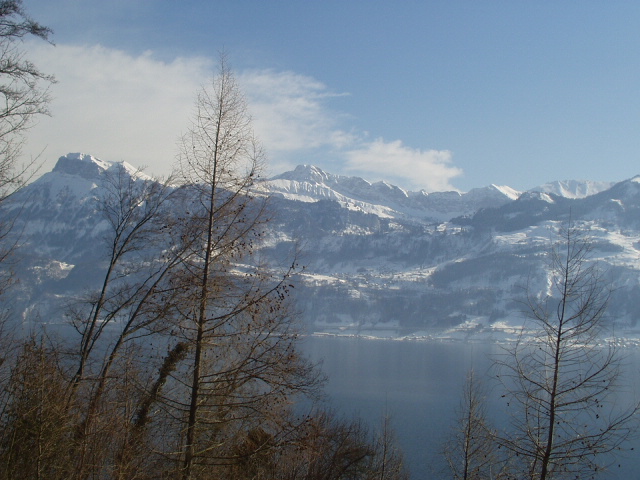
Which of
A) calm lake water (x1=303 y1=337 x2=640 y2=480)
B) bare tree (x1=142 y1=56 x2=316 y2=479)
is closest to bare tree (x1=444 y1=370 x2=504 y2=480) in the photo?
calm lake water (x1=303 y1=337 x2=640 y2=480)

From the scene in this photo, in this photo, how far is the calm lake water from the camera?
50.3 meters

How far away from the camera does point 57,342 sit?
15523mm

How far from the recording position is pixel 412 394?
8675 centimetres

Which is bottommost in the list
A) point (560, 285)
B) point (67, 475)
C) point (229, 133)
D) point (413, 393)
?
point (413, 393)

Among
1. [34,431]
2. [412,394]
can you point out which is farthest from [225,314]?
[412,394]

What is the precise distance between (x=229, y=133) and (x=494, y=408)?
71.9 metres

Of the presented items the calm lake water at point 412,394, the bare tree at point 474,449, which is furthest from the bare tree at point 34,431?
the bare tree at point 474,449

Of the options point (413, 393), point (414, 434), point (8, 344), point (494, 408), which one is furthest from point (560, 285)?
point (413, 393)

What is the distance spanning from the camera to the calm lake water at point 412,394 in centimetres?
5032

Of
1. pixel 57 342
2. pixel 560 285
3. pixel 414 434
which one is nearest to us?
pixel 560 285

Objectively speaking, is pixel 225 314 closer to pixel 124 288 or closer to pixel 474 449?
pixel 124 288

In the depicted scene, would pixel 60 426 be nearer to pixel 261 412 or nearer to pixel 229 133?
pixel 261 412

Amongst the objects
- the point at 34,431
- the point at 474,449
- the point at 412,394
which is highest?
the point at 34,431

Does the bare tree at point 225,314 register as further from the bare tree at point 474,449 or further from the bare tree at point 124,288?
the bare tree at point 474,449
